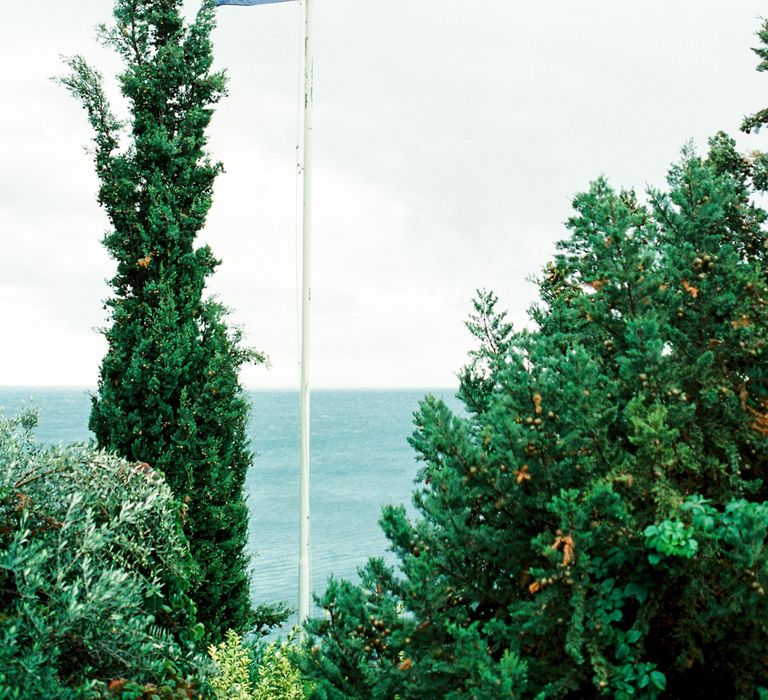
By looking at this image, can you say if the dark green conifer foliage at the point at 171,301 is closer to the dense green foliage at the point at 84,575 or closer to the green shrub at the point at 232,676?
the green shrub at the point at 232,676

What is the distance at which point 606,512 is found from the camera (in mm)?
3055

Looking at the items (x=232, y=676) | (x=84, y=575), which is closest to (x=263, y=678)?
(x=232, y=676)

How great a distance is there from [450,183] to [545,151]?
26.9m

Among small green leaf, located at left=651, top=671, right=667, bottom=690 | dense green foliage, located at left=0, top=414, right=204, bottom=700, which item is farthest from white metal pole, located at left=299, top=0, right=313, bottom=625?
small green leaf, located at left=651, top=671, right=667, bottom=690

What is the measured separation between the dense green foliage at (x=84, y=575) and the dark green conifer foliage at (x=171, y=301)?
155 inches

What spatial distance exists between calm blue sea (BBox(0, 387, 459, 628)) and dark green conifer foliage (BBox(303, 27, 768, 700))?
0.40 m

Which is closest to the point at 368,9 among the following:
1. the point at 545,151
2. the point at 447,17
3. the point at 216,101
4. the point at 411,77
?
the point at 447,17

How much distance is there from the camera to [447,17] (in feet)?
37.8

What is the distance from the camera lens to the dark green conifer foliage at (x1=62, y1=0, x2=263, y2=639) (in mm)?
9102

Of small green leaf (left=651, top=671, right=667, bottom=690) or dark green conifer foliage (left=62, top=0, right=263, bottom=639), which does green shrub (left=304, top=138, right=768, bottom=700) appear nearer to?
small green leaf (left=651, top=671, right=667, bottom=690)

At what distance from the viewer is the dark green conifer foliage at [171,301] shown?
9.10 meters

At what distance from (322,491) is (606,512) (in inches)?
1909

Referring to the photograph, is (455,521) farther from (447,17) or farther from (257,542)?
(257,542)

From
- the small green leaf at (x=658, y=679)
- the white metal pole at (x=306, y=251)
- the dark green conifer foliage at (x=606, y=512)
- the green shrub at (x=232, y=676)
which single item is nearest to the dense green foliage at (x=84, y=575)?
the green shrub at (x=232, y=676)
